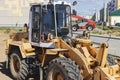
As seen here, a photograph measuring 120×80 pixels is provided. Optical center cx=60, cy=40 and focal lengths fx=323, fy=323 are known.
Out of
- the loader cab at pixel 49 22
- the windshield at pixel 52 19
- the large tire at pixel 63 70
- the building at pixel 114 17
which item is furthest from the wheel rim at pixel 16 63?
the building at pixel 114 17

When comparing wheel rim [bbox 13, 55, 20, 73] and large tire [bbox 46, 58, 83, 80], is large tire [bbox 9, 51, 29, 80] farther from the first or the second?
large tire [bbox 46, 58, 83, 80]

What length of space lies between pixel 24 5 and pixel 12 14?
14.5 ft

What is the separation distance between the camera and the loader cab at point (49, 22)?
10281 millimetres

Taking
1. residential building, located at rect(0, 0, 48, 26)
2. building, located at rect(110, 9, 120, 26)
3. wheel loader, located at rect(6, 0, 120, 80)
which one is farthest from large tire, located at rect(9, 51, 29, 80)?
building, located at rect(110, 9, 120, 26)

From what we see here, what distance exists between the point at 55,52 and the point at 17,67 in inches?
115

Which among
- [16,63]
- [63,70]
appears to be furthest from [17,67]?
[63,70]

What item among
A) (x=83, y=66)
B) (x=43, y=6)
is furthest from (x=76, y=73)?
(x=43, y=6)

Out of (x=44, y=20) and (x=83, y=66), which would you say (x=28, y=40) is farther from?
(x=83, y=66)

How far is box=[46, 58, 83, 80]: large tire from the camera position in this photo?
8283 millimetres

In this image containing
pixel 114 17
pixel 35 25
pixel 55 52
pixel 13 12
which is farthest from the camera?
pixel 114 17

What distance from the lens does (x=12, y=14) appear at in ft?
283

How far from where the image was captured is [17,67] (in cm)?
1191

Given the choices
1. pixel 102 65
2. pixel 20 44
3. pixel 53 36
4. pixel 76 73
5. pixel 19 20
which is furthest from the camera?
pixel 19 20

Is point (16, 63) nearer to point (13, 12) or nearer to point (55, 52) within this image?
point (55, 52)
